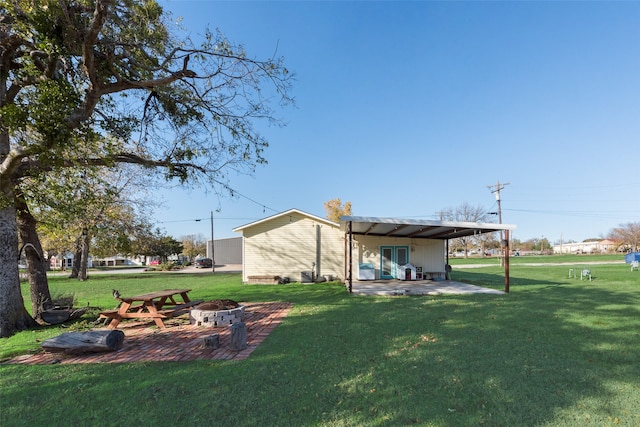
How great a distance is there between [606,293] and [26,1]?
16.6 metres

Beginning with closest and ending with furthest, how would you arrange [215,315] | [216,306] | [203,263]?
[215,315], [216,306], [203,263]

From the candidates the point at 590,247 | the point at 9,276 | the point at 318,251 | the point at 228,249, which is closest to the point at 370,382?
the point at 9,276

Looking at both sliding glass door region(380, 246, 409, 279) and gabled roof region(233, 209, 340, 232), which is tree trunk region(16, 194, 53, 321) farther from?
sliding glass door region(380, 246, 409, 279)

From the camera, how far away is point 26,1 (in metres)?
4.76

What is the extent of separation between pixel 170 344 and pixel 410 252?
13.5 meters

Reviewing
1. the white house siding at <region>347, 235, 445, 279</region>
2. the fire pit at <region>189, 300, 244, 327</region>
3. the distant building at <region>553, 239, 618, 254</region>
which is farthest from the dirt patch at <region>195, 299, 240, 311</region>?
the distant building at <region>553, 239, 618, 254</region>

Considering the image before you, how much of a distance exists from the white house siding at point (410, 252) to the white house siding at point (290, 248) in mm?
963

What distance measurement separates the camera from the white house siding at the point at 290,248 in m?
16.8

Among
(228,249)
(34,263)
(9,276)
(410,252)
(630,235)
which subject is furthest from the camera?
(630,235)

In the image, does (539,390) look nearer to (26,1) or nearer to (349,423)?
(349,423)

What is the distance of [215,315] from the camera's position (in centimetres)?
701

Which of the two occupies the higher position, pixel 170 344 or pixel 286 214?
pixel 286 214

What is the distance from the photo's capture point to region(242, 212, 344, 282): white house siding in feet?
55.1

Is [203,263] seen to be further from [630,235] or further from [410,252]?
[630,235]
